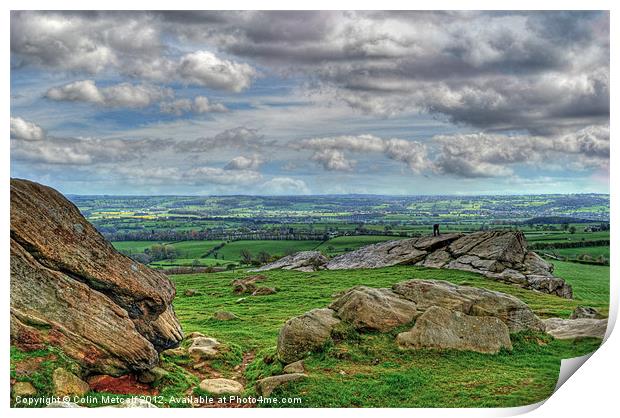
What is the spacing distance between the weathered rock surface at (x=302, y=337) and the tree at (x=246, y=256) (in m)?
16.5

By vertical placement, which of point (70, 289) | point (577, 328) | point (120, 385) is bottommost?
point (120, 385)

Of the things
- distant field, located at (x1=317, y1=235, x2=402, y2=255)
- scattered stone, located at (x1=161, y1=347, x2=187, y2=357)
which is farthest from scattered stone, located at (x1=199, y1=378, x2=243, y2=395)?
distant field, located at (x1=317, y1=235, x2=402, y2=255)

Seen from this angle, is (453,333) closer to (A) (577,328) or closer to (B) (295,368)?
(B) (295,368)

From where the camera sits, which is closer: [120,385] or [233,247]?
[120,385]

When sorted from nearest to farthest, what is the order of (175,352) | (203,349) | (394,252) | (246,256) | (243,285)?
(175,352), (203,349), (243,285), (246,256), (394,252)

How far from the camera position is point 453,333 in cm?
1842

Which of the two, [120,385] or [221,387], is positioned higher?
[120,385]

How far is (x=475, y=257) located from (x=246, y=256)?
16.2 m

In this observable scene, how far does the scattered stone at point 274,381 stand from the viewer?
17.1 m

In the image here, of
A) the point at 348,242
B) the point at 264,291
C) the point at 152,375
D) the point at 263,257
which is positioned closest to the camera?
the point at 152,375

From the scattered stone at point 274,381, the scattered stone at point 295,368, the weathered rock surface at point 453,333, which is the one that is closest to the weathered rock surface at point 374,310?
the weathered rock surface at point 453,333

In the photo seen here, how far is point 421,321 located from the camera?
18.5 meters

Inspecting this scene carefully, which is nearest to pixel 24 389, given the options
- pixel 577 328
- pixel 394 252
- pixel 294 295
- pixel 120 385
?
pixel 120 385

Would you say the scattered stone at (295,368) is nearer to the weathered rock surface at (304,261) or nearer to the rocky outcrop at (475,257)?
the rocky outcrop at (475,257)
